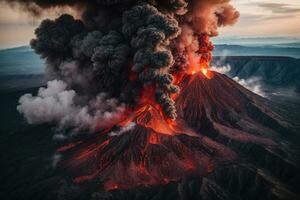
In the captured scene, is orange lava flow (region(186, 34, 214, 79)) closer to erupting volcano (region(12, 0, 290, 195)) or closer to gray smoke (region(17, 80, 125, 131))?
erupting volcano (region(12, 0, 290, 195))

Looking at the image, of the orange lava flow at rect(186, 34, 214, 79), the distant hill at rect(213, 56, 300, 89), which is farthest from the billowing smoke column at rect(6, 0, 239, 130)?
the distant hill at rect(213, 56, 300, 89)

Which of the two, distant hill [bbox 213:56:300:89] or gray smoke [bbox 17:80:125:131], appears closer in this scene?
gray smoke [bbox 17:80:125:131]

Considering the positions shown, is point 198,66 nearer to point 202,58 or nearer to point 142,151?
point 202,58

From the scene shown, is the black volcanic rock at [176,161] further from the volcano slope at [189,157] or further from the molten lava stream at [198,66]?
the molten lava stream at [198,66]

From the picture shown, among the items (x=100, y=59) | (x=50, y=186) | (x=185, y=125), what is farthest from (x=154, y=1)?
(x=50, y=186)

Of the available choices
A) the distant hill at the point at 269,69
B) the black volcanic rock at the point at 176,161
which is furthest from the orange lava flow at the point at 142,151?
the distant hill at the point at 269,69

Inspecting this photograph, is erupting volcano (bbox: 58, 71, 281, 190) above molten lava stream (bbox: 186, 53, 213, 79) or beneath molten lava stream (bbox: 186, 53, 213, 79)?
beneath

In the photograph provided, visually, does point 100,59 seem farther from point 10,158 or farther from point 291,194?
point 291,194

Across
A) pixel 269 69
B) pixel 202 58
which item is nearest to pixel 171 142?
pixel 202 58
